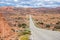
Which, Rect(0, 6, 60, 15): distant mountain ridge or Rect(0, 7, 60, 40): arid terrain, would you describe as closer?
Rect(0, 7, 60, 40): arid terrain

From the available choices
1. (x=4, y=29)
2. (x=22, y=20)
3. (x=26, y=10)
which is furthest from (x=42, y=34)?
(x=4, y=29)

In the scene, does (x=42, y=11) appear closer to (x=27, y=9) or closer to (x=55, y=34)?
(x=27, y=9)

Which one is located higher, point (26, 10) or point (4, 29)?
point (26, 10)

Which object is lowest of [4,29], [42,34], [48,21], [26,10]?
[42,34]

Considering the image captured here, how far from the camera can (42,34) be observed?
361 centimetres

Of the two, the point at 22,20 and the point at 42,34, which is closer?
the point at 42,34

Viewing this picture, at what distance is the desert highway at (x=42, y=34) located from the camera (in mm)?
3527

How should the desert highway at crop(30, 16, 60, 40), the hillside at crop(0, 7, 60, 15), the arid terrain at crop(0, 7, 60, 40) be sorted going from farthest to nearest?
1. the hillside at crop(0, 7, 60, 15)
2. the arid terrain at crop(0, 7, 60, 40)
3. the desert highway at crop(30, 16, 60, 40)

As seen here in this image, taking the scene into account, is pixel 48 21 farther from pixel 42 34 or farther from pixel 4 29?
pixel 4 29

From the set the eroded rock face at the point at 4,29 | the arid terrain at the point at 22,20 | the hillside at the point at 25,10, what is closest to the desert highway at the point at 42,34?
the arid terrain at the point at 22,20

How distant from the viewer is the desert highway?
11.6 feet

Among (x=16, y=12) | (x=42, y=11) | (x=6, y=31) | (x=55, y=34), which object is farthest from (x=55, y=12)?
(x=6, y=31)

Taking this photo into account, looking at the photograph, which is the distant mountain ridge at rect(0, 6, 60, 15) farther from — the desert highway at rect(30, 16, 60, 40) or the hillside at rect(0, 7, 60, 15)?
the desert highway at rect(30, 16, 60, 40)

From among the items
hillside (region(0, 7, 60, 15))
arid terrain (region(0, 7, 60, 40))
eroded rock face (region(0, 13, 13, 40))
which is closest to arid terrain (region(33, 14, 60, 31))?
arid terrain (region(0, 7, 60, 40))
